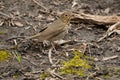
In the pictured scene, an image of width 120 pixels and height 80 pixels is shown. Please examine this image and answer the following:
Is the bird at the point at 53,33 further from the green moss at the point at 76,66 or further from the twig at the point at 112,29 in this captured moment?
the twig at the point at 112,29

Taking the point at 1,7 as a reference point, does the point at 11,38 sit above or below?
below

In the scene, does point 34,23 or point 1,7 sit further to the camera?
point 1,7

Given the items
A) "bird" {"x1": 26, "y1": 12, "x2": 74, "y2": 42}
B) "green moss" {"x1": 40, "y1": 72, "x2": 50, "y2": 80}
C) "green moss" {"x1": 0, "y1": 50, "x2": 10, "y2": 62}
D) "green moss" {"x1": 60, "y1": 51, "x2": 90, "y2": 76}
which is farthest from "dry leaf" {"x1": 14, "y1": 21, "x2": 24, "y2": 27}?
"green moss" {"x1": 40, "y1": 72, "x2": 50, "y2": 80}

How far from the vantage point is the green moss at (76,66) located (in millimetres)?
7262

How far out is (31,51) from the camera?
26.3ft

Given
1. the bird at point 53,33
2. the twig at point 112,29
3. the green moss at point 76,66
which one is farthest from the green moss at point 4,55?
the twig at point 112,29

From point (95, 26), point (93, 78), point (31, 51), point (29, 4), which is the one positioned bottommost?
point (93, 78)

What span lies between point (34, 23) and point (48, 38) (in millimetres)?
1498

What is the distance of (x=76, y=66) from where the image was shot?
743 centimetres

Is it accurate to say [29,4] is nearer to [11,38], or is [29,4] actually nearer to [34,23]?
[34,23]

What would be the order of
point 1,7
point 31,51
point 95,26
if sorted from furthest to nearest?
point 1,7 → point 95,26 → point 31,51

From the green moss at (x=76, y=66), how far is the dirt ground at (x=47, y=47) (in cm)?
11

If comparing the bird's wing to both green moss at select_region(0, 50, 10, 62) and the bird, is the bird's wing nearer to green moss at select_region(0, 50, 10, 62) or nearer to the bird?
the bird

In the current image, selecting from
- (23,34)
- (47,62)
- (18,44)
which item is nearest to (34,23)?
(23,34)
